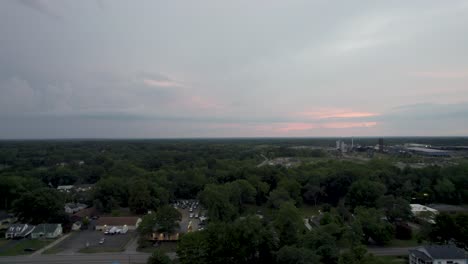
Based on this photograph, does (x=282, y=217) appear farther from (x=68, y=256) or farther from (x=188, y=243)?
(x=68, y=256)

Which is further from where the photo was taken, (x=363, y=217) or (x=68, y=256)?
(x=363, y=217)

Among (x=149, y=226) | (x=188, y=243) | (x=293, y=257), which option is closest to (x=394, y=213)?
(x=293, y=257)

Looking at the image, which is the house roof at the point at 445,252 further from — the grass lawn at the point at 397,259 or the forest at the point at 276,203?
the forest at the point at 276,203

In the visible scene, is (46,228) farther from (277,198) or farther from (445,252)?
(445,252)

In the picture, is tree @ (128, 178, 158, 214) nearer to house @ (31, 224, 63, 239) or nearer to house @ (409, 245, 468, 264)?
house @ (31, 224, 63, 239)

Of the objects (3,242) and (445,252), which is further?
(3,242)

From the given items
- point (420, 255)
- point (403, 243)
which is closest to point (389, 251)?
point (403, 243)
